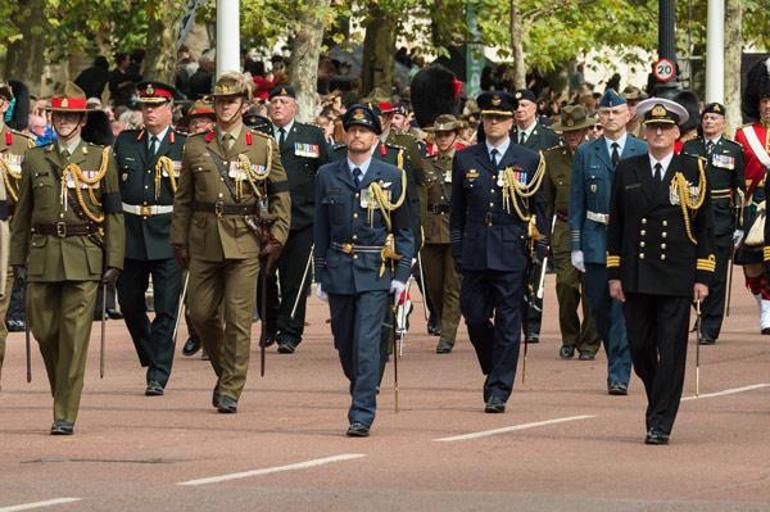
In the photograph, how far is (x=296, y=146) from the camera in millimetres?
21891

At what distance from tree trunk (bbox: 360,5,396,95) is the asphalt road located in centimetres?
2259

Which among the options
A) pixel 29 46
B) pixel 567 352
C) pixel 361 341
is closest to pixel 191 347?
pixel 567 352

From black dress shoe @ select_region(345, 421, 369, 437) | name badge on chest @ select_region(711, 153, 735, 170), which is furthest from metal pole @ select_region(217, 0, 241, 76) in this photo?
black dress shoe @ select_region(345, 421, 369, 437)

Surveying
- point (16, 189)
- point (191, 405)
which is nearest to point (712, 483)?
point (191, 405)

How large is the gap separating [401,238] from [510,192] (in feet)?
4.32

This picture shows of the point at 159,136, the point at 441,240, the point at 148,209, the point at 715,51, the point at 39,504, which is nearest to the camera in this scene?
the point at 39,504

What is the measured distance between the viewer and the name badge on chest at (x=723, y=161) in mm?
21875

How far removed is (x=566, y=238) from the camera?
2109cm

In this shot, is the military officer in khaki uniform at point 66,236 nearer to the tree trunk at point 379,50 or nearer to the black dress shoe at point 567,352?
the black dress shoe at point 567,352

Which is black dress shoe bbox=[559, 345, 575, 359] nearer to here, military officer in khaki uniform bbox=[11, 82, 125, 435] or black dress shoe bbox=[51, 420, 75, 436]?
military officer in khaki uniform bbox=[11, 82, 125, 435]

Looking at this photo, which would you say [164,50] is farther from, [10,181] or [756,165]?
[10,181]

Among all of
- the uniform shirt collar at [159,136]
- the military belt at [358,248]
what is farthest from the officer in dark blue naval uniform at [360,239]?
the uniform shirt collar at [159,136]

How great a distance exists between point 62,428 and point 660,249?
3603 mm

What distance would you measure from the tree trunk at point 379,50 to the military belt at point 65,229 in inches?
1037
